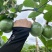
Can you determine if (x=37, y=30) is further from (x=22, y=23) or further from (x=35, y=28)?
(x=22, y=23)

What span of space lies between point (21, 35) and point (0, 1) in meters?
0.23

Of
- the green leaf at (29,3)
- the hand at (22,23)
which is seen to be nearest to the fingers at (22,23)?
the hand at (22,23)

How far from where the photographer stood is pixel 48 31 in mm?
1104

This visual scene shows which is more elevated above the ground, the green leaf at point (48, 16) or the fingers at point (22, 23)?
the green leaf at point (48, 16)

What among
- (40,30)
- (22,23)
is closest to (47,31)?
(40,30)

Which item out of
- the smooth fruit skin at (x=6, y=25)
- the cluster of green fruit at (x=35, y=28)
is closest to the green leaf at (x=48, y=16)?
the cluster of green fruit at (x=35, y=28)

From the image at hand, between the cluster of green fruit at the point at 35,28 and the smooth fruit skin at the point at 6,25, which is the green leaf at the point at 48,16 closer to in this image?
the cluster of green fruit at the point at 35,28

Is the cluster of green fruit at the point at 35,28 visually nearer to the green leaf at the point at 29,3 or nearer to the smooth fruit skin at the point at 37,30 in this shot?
the smooth fruit skin at the point at 37,30

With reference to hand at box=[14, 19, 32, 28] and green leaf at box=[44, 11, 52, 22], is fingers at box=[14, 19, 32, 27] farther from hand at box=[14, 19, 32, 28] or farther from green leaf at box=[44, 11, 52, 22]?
green leaf at box=[44, 11, 52, 22]

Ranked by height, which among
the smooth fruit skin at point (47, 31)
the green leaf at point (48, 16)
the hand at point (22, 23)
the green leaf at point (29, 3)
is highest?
the green leaf at point (29, 3)

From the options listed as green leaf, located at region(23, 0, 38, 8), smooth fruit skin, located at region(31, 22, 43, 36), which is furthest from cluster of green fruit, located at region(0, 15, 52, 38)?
green leaf, located at region(23, 0, 38, 8)

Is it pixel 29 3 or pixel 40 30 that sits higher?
pixel 29 3

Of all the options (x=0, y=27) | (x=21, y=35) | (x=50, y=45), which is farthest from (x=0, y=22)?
(x=50, y=45)

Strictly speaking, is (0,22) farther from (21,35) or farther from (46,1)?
(46,1)
